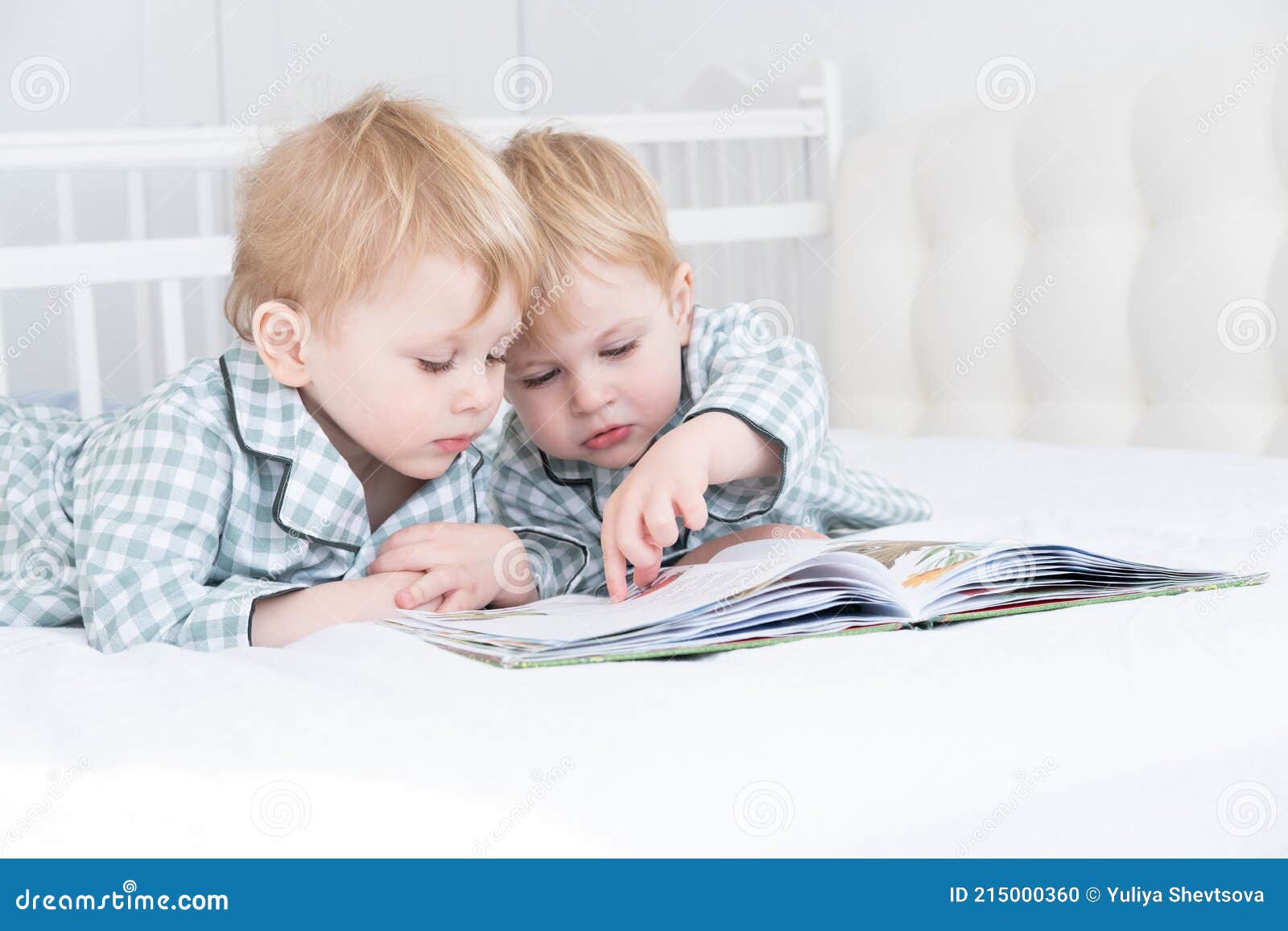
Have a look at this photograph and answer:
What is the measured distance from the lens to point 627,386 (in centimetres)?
89

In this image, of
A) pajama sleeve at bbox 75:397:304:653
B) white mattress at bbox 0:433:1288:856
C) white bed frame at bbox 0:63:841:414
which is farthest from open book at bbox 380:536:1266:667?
white bed frame at bbox 0:63:841:414

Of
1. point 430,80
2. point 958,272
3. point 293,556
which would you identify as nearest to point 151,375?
point 430,80

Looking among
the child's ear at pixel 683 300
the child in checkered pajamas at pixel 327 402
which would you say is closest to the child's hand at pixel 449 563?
the child in checkered pajamas at pixel 327 402

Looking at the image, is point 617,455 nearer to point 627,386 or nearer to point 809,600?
point 627,386

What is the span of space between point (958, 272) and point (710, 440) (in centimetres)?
104

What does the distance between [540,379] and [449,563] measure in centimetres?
16

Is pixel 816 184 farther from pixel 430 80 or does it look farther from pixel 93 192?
pixel 93 192

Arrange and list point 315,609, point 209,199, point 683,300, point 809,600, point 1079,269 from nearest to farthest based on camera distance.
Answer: point 809,600
point 315,609
point 683,300
point 1079,269
point 209,199

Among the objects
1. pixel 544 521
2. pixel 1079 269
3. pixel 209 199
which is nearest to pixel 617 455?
pixel 544 521

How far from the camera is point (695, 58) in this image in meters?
2.20

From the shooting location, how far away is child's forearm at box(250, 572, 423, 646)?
74cm

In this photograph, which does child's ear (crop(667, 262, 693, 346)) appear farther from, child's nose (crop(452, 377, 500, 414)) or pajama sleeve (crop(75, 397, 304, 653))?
pajama sleeve (crop(75, 397, 304, 653))

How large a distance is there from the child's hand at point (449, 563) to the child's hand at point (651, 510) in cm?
14

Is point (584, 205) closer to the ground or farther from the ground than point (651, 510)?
farther from the ground
